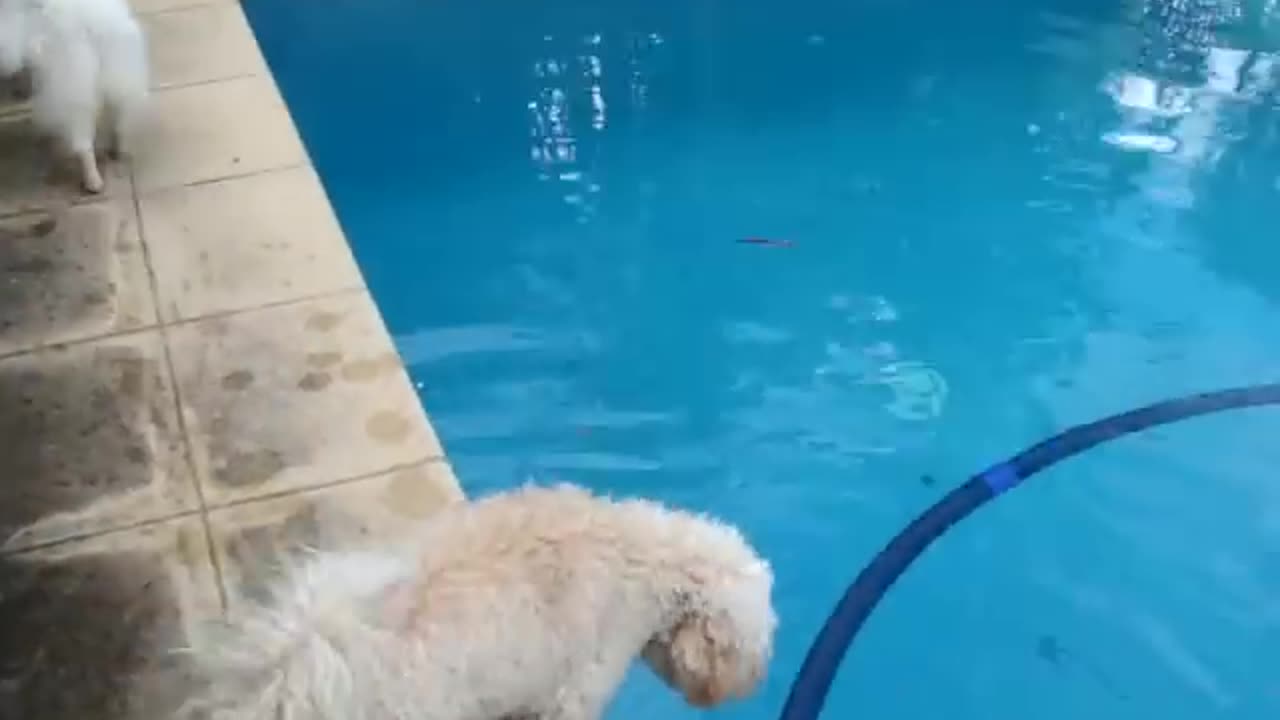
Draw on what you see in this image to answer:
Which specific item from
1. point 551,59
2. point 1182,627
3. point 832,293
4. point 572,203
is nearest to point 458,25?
point 551,59

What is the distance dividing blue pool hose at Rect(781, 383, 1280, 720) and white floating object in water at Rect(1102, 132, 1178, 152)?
815mm

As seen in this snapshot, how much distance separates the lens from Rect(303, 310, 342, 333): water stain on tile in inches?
73.9

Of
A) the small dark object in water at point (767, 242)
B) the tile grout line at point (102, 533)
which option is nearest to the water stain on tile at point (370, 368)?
the tile grout line at point (102, 533)

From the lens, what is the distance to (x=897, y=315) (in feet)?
9.50

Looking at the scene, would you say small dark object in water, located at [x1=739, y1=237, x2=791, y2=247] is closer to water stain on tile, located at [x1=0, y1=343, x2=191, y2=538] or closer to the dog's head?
water stain on tile, located at [x1=0, y1=343, x2=191, y2=538]

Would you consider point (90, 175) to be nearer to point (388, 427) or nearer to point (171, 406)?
point (171, 406)

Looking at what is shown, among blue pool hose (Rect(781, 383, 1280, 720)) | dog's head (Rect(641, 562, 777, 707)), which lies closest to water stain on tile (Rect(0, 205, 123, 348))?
dog's head (Rect(641, 562, 777, 707))

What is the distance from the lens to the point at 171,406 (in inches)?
69.1

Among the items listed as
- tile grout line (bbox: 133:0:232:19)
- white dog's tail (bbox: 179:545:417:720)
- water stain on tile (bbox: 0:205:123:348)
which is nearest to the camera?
white dog's tail (bbox: 179:545:417:720)

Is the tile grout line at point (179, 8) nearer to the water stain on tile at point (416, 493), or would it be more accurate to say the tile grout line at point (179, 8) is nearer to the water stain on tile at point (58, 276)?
the water stain on tile at point (58, 276)

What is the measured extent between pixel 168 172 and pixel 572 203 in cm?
108

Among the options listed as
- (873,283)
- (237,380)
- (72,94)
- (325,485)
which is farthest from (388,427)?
(873,283)

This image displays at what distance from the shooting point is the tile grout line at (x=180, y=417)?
1.53 m

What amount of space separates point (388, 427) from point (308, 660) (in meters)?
0.62
